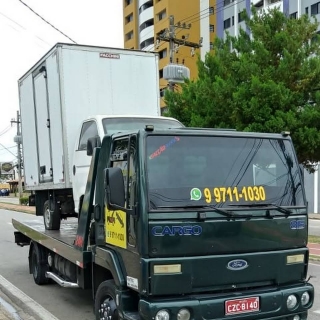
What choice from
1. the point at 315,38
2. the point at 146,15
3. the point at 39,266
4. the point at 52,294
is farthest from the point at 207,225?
the point at 146,15

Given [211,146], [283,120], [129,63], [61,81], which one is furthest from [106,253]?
[283,120]

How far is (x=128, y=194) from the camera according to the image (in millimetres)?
4430

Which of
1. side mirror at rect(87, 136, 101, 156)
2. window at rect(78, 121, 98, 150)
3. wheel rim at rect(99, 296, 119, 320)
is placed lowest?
wheel rim at rect(99, 296, 119, 320)

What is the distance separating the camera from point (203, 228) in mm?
4203

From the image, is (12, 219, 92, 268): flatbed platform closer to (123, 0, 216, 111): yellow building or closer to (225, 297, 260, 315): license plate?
(225, 297, 260, 315): license plate

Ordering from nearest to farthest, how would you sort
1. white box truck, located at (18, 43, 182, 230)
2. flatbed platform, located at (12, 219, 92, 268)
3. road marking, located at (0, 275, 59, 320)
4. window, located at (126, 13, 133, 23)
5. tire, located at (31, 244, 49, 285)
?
flatbed platform, located at (12, 219, 92, 268) < road marking, located at (0, 275, 59, 320) < white box truck, located at (18, 43, 182, 230) < tire, located at (31, 244, 49, 285) < window, located at (126, 13, 133, 23)

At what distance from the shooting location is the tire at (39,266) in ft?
26.7

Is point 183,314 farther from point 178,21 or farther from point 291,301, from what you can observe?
point 178,21

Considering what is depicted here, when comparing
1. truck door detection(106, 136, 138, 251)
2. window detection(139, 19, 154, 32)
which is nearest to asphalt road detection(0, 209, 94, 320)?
truck door detection(106, 136, 138, 251)

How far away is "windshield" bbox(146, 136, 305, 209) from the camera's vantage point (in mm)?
4305

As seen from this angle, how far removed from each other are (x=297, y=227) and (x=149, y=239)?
5.13 feet

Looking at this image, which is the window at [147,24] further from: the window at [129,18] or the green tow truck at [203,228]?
the green tow truck at [203,228]

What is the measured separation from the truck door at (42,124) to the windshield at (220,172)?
15.0ft

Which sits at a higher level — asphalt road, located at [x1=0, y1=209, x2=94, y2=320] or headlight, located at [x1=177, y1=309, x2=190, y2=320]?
headlight, located at [x1=177, y1=309, x2=190, y2=320]
